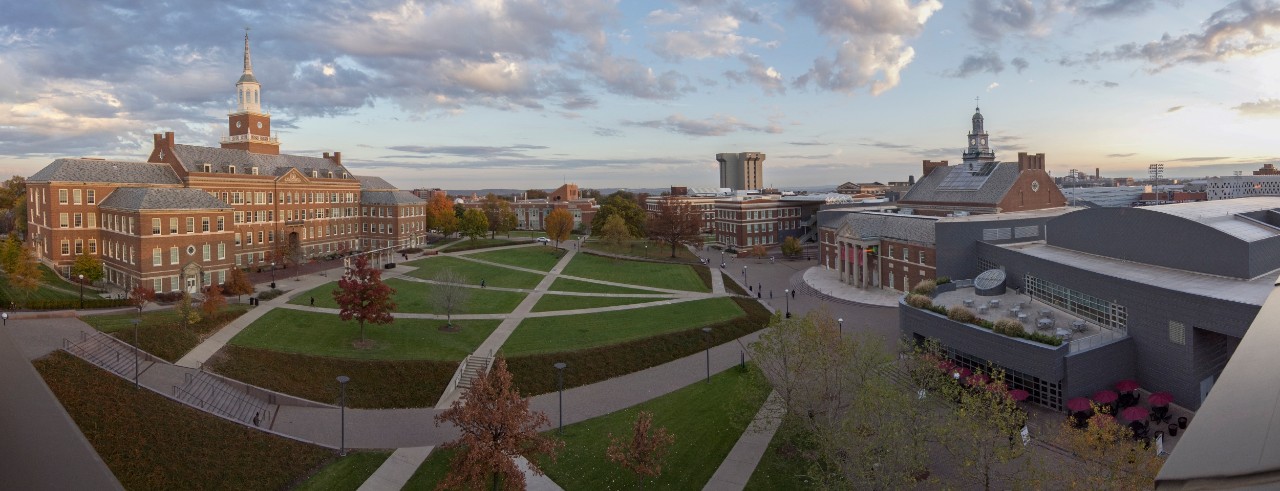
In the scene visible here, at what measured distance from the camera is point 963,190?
257ft

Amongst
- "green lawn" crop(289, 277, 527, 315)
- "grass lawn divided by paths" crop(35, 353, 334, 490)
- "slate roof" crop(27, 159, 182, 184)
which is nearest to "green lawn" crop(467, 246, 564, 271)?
"green lawn" crop(289, 277, 527, 315)

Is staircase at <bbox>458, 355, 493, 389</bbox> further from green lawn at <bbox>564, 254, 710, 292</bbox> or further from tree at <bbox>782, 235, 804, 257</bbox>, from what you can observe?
tree at <bbox>782, 235, 804, 257</bbox>

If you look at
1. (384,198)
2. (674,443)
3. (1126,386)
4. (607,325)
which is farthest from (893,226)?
(384,198)

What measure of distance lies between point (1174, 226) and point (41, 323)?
205 ft

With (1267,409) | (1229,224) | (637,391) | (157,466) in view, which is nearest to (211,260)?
(157,466)

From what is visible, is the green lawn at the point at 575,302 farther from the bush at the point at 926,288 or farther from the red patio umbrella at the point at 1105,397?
the red patio umbrella at the point at 1105,397

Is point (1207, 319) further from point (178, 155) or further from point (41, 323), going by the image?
point (178, 155)

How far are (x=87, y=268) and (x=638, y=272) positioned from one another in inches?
1882

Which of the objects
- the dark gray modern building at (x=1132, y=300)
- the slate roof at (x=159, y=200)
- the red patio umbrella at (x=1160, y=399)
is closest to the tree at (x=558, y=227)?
the slate roof at (x=159, y=200)

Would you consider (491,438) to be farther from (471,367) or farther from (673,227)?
(673,227)

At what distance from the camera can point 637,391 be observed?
36281 mm

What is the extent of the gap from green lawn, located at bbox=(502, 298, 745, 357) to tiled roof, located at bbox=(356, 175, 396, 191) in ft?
182

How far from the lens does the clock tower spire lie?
81.6 metres

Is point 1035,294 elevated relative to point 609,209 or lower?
lower
